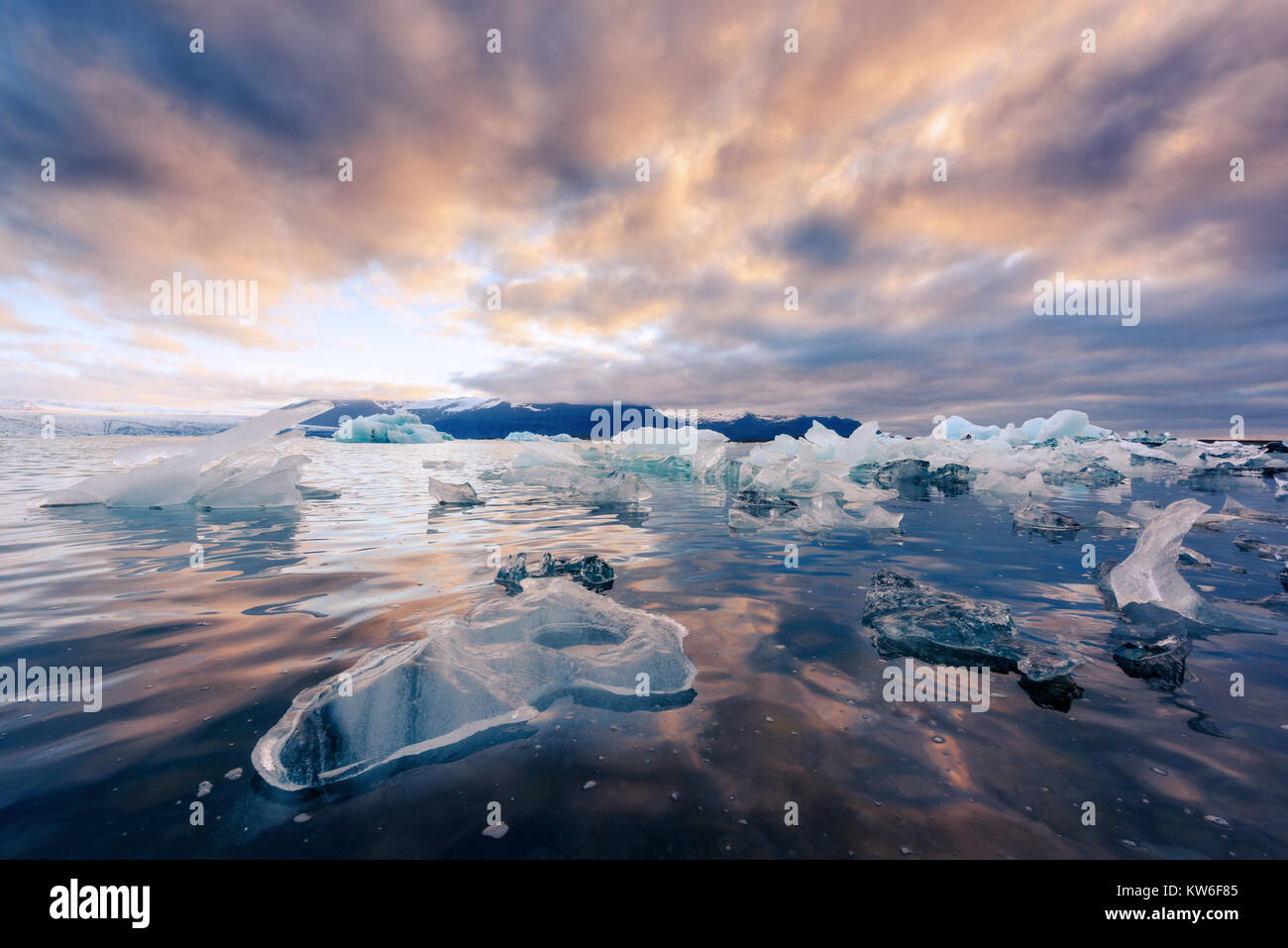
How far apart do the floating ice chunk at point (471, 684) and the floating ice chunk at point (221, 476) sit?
837 cm

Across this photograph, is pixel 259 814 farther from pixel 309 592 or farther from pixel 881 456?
pixel 881 456

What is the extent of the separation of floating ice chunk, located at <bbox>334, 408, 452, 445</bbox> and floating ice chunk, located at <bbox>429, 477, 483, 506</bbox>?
198ft

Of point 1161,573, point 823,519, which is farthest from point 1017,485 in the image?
point 1161,573

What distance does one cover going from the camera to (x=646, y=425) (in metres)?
25.4

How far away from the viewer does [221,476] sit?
1152 centimetres

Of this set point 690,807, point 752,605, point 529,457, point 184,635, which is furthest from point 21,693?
point 529,457

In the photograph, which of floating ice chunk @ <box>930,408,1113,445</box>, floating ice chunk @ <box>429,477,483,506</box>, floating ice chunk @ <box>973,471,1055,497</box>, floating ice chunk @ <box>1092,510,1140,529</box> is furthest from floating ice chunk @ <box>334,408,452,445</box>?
floating ice chunk @ <box>1092,510,1140,529</box>

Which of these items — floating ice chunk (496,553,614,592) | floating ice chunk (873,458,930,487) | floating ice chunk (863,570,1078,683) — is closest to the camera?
floating ice chunk (863,570,1078,683)

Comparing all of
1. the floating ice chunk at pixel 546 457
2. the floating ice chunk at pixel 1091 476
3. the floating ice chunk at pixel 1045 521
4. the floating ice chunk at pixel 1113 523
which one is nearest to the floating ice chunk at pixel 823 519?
the floating ice chunk at pixel 1045 521

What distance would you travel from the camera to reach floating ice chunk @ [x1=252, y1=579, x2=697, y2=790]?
2.59 metres

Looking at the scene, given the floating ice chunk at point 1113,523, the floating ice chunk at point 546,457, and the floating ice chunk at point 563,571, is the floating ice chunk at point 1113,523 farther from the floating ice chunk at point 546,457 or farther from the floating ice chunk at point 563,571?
the floating ice chunk at point 546,457

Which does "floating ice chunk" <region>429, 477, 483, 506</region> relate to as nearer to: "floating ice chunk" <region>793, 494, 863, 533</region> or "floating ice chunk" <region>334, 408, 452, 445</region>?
"floating ice chunk" <region>793, 494, 863, 533</region>
